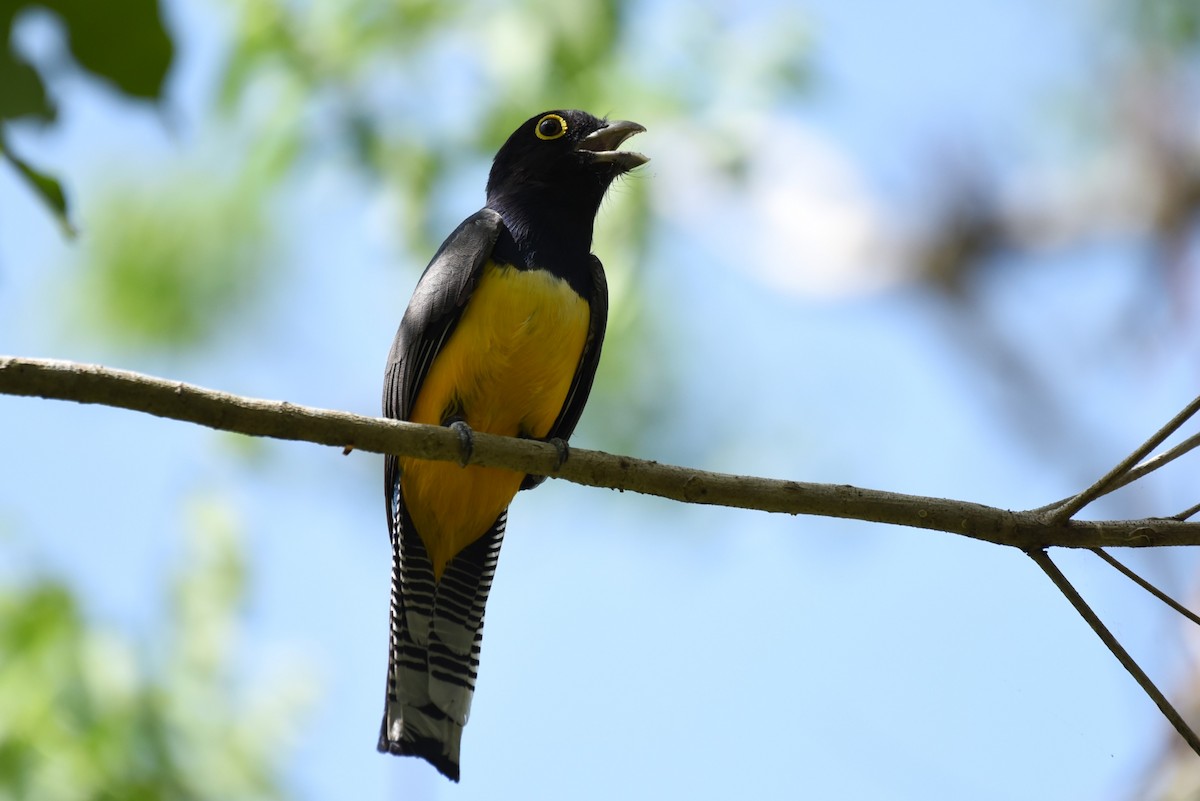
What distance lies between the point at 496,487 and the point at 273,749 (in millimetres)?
2802

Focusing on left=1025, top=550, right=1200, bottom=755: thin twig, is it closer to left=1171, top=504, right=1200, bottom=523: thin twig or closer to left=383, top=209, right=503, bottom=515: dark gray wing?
left=1171, top=504, right=1200, bottom=523: thin twig

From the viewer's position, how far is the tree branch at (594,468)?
8.88 ft

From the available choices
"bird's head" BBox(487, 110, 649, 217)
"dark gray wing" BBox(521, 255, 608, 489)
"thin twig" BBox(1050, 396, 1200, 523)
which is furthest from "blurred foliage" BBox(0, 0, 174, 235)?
"bird's head" BBox(487, 110, 649, 217)

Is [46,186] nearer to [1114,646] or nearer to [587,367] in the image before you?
[1114,646]

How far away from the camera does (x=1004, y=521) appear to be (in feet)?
10.4

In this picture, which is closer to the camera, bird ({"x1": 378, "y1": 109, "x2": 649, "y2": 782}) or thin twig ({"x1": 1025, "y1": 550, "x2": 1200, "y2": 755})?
thin twig ({"x1": 1025, "y1": 550, "x2": 1200, "y2": 755})

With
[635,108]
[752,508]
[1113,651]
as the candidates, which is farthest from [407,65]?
[1113,651]

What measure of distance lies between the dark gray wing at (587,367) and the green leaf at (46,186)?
335cm

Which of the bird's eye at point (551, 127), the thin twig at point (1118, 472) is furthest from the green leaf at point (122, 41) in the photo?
the bird's eye at point (551, 127)

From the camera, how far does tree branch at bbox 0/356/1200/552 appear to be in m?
2.71

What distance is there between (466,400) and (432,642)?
946 millimetres

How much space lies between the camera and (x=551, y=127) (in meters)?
5.57

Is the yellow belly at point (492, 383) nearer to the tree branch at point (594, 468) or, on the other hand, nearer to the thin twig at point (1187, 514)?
the tree branch at point (594, 468)

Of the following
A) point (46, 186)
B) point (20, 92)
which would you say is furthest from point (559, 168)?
point (20, 92)
